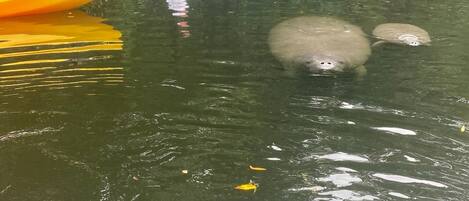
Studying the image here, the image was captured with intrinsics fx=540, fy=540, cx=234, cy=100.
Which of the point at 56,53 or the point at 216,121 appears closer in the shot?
the point at 216,121

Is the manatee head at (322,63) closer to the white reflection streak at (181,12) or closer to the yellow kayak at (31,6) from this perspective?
the white reflection streak at (181,12)

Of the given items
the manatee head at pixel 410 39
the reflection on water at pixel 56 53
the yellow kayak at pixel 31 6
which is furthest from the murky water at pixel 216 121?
the yellow kayak at pixel 31 6

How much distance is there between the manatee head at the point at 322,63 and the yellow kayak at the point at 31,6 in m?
5.37

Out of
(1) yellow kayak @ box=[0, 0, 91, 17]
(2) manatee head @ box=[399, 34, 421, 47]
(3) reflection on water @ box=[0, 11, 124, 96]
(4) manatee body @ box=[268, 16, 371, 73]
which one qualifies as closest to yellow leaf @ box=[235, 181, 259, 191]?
(3) reflection on water @ box=[0, 11, 124, 96]

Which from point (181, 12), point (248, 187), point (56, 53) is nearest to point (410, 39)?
point (181, 12)

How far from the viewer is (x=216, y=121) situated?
4.91 m

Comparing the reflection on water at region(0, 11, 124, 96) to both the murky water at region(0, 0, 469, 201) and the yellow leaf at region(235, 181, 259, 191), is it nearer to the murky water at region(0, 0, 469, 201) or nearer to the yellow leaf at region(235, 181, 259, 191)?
the murky water at region(0, 0, 469, 201)

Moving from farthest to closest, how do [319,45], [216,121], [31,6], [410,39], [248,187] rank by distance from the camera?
1. [31,6]
2. [410,39]
3. [319,45]
4. [216,121]
5. [248,187]

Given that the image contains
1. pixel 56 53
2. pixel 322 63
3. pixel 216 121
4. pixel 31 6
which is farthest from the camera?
pixel 31 6

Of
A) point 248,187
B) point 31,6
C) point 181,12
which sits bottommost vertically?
point 248,187

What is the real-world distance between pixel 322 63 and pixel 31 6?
5759mm

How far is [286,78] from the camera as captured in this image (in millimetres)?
6203

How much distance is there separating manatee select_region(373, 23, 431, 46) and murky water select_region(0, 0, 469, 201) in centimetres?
21

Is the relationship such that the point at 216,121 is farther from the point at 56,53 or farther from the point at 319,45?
the point at 56,53
